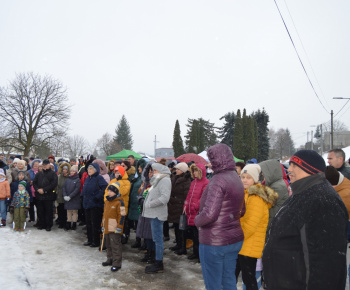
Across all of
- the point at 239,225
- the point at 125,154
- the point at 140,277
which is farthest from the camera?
the point at 125,154

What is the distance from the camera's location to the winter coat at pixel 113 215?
5441 mm

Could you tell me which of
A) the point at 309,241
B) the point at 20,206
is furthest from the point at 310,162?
the point at 20,206

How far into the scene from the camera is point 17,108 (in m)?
30.0

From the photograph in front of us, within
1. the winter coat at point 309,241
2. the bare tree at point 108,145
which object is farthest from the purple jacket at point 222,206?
the bare tree at point 108,145

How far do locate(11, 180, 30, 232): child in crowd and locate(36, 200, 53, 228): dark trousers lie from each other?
370mm

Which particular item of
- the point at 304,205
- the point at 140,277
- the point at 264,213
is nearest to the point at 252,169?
the point at 264,213

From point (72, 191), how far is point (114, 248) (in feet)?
11.2

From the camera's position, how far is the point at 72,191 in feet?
27.0

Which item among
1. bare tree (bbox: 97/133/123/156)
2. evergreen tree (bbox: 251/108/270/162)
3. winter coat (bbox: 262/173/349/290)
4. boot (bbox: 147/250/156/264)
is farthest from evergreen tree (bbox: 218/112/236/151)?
winter coat (bbox: 262/173/349/290)

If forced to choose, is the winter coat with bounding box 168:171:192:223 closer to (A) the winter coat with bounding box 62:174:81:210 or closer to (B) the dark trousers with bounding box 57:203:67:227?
(A) the winter coat with bounding box 62:174:81:210

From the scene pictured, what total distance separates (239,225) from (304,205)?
1.66 meters

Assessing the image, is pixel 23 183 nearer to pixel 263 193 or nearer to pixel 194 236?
pixel 194 236

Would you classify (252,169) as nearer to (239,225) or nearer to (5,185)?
(239,225)

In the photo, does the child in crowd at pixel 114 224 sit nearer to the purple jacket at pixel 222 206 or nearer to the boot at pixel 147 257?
the boot at pixel 147 257
